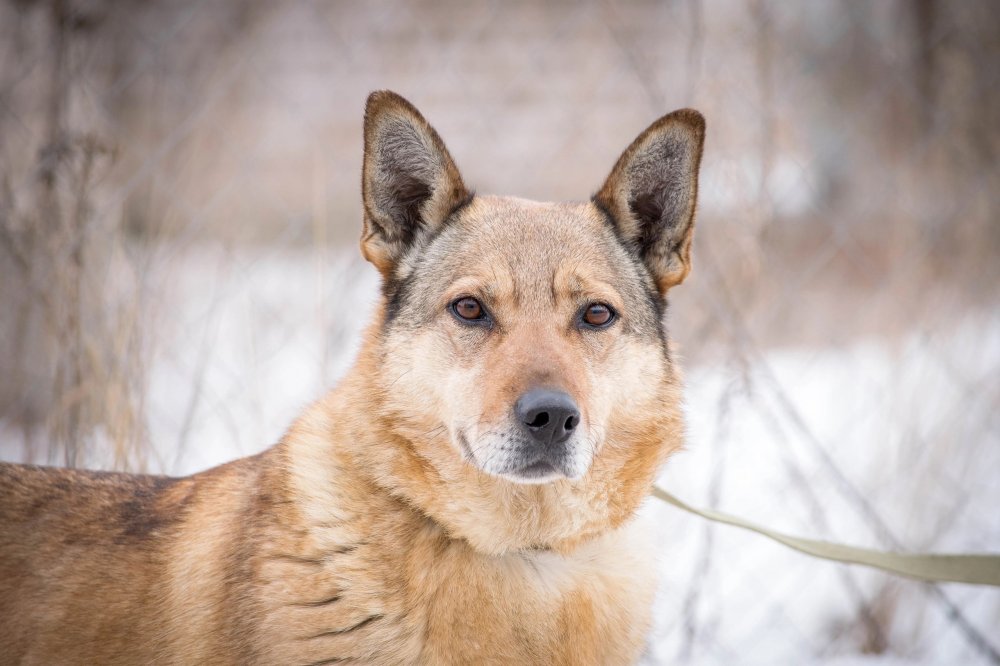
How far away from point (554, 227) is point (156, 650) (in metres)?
1.61

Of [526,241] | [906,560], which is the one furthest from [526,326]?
[906,560]

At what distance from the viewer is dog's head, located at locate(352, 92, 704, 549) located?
2010 mm

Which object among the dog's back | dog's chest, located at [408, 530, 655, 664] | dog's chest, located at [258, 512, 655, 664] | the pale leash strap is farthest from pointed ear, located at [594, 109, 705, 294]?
the dog's back

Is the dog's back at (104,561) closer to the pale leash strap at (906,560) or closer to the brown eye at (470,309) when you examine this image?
the brown eye at (470,309)

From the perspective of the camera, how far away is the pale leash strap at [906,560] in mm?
2363

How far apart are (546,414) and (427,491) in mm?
422

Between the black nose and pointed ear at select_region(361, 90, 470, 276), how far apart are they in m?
0.76

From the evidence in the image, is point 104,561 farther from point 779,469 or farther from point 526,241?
point 779,469

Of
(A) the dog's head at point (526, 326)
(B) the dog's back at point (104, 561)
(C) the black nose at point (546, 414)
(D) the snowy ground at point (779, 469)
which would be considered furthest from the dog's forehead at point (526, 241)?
(D) the snowy ground at point (779, 469)

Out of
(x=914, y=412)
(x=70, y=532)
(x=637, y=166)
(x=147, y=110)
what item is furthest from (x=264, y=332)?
(x=914, y=412)

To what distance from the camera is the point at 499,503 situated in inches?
83.0

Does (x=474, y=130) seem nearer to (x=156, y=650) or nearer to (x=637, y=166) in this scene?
(x=637, y=166)

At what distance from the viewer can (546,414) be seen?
6.28ft

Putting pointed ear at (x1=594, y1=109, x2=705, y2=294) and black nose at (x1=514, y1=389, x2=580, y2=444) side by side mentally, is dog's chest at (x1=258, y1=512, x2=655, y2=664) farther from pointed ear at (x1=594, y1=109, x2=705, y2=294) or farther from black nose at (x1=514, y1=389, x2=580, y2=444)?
pointed ear at (x1=594, y1=109, x2=705, y2=294)
